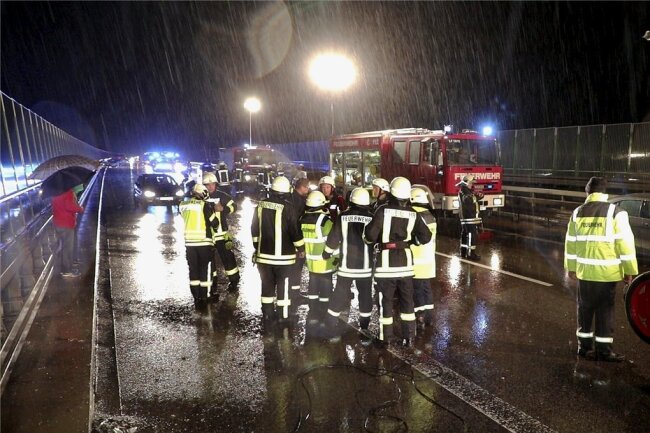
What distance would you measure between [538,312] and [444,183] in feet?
25.6

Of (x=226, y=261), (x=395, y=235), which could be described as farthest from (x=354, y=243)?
(x=226, y=261)

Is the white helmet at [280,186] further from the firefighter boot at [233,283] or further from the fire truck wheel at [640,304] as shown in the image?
the fire truck wheel at [640,304]

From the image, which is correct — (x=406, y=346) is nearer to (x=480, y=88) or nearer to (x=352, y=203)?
(x=352, y=203)

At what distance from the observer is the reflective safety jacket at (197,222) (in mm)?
7266

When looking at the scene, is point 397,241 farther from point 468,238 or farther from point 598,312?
point 468,238

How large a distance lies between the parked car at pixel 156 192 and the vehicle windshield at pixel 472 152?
32.5ft

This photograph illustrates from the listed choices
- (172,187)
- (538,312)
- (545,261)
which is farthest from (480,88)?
(538,312)

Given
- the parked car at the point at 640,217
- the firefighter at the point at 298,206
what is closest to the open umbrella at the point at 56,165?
the firefighter at the point at 298,206

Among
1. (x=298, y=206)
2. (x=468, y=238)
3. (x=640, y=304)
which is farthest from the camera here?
(x=468, y=238)

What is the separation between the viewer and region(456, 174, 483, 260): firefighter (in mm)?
10052

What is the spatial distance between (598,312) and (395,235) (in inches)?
85.5

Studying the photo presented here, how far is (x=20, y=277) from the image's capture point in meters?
7.39

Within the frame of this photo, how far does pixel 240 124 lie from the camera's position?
83938 millimetres

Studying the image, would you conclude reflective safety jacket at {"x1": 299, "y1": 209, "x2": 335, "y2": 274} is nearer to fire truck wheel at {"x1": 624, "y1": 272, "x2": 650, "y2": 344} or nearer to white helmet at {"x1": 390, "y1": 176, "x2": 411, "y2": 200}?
white helmet at {"x1": 390, "y1": 176, "x2": 411, "y2": 200}
